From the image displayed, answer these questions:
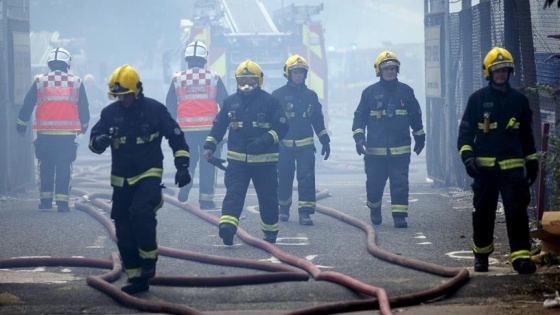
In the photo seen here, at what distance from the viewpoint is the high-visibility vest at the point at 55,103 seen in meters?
14.6

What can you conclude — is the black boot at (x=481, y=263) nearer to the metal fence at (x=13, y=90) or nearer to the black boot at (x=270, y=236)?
the black boot at (x=270, y=236)

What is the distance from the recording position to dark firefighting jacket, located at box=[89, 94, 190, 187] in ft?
28.2

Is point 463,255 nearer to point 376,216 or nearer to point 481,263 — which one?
point 481,263

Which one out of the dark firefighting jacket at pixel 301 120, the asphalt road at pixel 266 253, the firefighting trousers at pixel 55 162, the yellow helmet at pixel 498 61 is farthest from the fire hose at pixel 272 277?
the firefighting trousers at pixel 55 162

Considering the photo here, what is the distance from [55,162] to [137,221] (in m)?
6.49

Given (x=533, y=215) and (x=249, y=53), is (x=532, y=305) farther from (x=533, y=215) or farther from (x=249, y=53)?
(x=249, y=53)

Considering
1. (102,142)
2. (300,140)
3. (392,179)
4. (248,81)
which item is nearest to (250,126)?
(248,81)

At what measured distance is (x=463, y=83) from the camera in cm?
1589

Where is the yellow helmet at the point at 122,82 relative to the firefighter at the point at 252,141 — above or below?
above

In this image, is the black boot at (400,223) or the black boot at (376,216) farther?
the black boot at (376,216)

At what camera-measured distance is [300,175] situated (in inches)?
508

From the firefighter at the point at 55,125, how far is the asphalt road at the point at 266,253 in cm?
36

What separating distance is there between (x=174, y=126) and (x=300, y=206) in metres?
4.28

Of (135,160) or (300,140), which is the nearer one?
(135,160)
